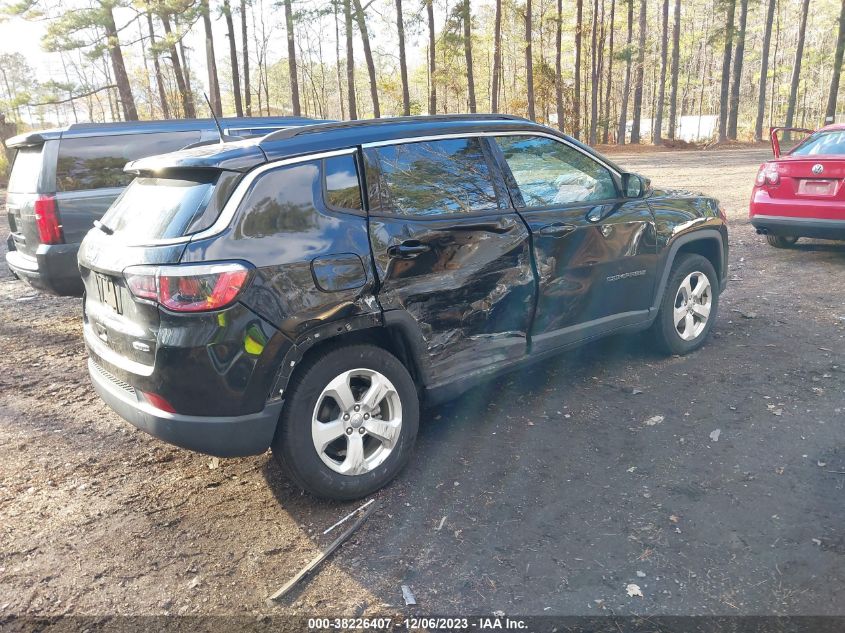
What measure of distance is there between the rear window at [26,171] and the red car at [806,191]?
7774 mm

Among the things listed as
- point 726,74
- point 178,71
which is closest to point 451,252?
point 178,71

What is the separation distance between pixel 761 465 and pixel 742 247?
21.5 feet

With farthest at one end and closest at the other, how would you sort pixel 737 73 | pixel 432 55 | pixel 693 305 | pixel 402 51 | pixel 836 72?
pixel 737 73 < pixel 432 55 < pixel 836 72 < pixel 402 51 < pixel 693 305

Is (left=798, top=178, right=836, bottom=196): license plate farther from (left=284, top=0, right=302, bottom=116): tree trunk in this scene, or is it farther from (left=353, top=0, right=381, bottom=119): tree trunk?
(left=284, top=0, right=302, bottom=116): tree trunk

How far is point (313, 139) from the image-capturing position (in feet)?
11.0

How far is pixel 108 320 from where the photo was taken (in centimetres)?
328

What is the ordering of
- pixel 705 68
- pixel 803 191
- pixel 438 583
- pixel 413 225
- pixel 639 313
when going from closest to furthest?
pixel 438 583
pixel 413 225
pixel 639 313
pixel 803 191
pixel 705 68

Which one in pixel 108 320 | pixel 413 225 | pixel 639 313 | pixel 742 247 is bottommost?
pixel 742 247

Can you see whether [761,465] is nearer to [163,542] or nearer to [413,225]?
[413,225]

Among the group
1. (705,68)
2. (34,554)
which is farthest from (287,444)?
(705,68)

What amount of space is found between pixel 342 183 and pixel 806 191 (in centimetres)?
671

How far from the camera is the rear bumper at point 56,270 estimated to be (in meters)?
5.82

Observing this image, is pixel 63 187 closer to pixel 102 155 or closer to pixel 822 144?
pixel 102 155

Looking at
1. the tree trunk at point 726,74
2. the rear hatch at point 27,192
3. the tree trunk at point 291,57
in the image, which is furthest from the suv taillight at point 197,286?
the tree trunk at point 726,74
